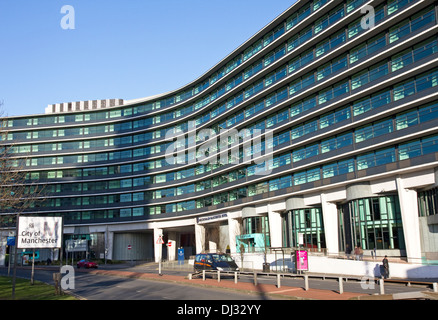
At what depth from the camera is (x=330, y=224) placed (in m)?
46.5

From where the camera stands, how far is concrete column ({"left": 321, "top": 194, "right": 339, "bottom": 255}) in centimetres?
4584

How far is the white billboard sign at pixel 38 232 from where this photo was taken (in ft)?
77.7

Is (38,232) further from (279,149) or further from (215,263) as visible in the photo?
(279,149)

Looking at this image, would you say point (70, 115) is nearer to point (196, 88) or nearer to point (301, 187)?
point (196, 88)

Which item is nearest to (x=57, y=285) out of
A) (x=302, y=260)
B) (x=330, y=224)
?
(x=302, y=260)

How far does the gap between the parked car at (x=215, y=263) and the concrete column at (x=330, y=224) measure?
15325 millimetres

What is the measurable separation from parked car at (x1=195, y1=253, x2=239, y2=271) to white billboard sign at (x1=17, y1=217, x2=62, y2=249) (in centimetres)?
1367

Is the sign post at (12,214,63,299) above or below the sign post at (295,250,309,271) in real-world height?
above

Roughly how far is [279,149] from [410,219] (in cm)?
1894

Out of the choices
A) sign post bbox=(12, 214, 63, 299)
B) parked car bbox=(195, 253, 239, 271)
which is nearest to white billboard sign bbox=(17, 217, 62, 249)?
sign post bbox=(12, 214, 63, 299)

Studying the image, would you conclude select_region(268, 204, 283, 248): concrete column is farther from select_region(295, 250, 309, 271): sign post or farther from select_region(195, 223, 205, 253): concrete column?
select_region(295, 250, 309, 271): sign post
